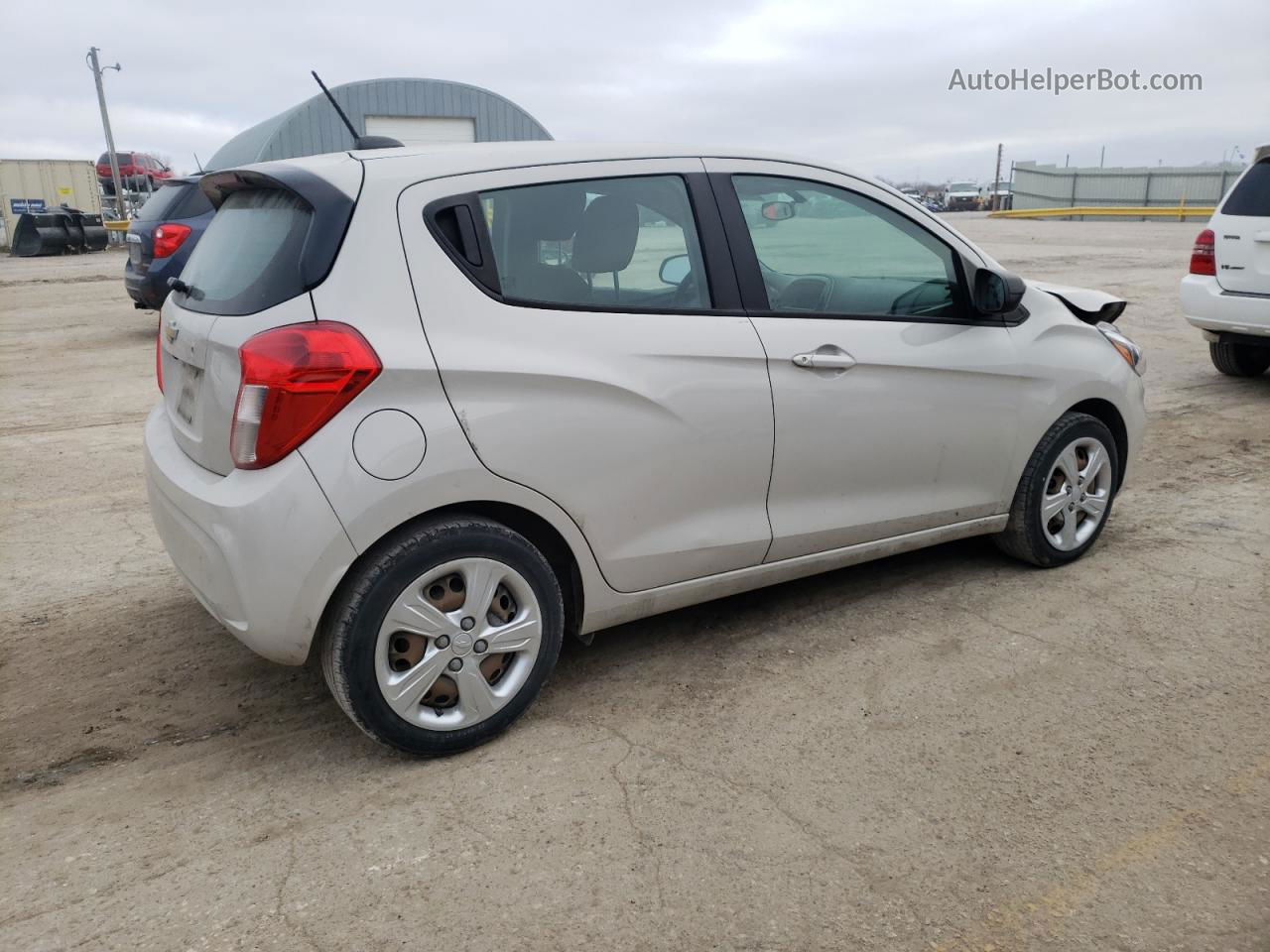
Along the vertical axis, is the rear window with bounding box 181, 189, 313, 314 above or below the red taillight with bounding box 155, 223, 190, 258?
above

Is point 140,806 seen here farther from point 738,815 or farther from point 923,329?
point 923,329

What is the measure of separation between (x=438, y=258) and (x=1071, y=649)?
2.52m

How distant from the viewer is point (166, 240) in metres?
10.9

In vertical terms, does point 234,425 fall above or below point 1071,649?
above

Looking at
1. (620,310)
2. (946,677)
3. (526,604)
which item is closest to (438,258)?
(620,310)

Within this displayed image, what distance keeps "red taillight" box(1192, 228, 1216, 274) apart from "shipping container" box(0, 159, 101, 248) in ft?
117

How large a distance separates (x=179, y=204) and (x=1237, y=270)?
993cm

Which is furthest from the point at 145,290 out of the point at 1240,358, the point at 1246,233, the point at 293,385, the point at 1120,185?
the point at 1120,185

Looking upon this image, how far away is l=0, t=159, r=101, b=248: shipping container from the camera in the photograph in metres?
34.7

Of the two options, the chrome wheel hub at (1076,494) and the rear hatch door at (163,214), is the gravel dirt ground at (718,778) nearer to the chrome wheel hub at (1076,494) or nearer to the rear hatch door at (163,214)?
the chrome wheel hub at (1076,494)

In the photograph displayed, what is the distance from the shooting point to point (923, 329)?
3850 millimetres

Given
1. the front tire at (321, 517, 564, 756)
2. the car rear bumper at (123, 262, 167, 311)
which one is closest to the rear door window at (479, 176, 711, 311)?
the front tire at (321, 517, 564, 756)

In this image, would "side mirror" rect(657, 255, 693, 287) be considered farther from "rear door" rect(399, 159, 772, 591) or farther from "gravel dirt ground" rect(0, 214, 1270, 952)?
"gravel dirt ground" rect(0, 214, 1270, 952)

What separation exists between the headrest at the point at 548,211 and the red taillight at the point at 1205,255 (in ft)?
20.7
